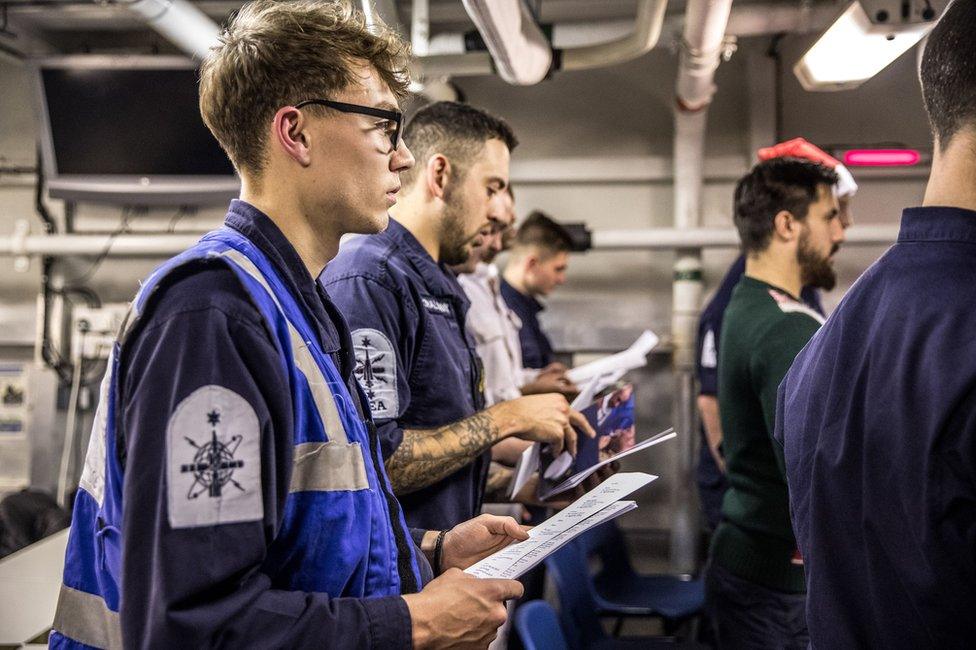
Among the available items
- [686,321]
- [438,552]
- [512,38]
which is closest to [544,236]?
[686,321]

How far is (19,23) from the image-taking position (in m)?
4.16

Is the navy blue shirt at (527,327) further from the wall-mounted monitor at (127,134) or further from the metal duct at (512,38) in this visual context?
the wall-mounted monitor at (127,134)

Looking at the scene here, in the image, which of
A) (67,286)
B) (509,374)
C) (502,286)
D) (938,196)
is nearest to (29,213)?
(67,286)

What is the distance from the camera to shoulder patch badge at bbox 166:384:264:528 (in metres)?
0.78

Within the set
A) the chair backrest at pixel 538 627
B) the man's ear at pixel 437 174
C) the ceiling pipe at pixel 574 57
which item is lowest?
the chair backrest at pixel 538 627

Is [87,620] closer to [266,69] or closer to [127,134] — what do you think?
[266,69]

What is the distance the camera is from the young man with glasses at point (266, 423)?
0.79m

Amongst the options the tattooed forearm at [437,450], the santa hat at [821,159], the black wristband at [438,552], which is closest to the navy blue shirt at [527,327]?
the santa hat at [821,159]

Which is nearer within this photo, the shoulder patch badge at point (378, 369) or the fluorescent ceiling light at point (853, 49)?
the shoulder patch badge at point (378, 369)

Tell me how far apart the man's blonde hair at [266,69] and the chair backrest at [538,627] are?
1322 millimetres

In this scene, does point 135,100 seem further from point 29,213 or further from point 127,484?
point 127,484

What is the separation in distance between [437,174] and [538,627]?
1.12 metres

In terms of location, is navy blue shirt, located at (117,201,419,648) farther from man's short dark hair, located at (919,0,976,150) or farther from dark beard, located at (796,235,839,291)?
dark beard, located at (796,235,839,291)

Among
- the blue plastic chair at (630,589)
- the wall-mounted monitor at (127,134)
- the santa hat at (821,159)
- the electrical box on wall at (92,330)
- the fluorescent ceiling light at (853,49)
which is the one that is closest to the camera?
the santa hat at (821,159)
